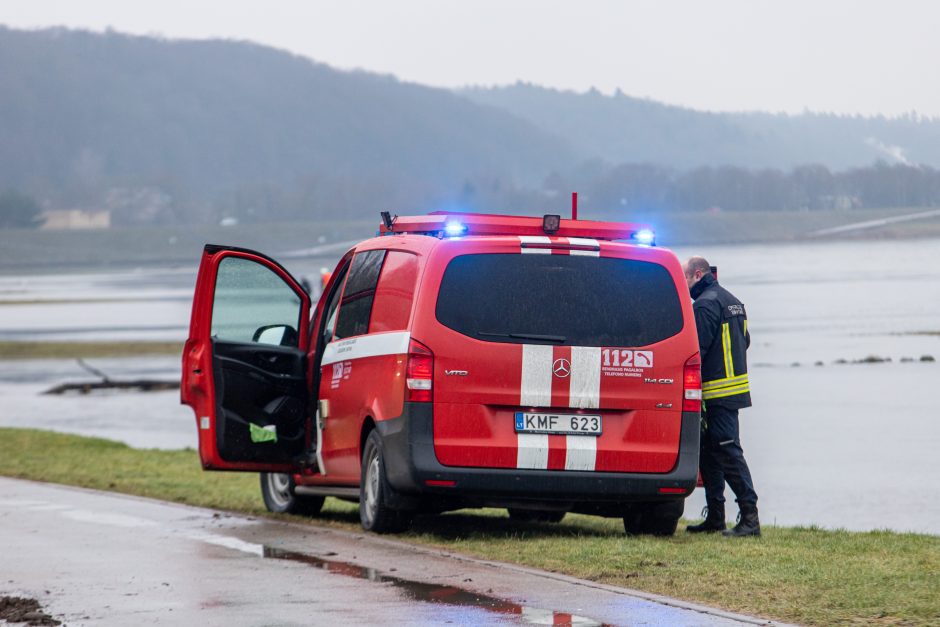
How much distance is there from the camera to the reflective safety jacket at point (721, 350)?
10852 millimetres

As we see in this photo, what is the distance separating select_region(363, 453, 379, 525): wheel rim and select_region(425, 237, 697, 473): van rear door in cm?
85

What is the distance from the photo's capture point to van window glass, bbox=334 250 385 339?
1103cm

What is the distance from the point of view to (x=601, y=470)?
33.1ft

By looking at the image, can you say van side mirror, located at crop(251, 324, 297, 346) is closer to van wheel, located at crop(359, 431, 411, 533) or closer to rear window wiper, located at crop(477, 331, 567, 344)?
van wheel, located at crop(359, 431, 411, 533)

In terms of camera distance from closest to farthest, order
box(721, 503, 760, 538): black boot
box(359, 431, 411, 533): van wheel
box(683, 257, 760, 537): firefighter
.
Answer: box(359, 431, 411, 533): van wheel → box(721, 503, 760, 538): black boot → box(683, 257, 760, 537): firefighter

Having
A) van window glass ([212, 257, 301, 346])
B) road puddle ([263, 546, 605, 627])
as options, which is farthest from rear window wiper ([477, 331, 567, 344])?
van window glass ([212, 257, 301, 346])

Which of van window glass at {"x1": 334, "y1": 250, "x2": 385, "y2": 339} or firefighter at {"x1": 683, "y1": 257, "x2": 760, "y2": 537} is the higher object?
van window glass at {"x1": 334, "y1": 250, "x2": 385, "y2": 339}

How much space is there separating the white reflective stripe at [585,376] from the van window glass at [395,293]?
3.41 feet

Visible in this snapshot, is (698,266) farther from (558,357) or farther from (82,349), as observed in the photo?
(82,349)

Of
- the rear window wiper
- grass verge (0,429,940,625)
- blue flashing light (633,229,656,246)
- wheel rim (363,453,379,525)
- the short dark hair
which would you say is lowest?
grass verge (0,429,940,625)

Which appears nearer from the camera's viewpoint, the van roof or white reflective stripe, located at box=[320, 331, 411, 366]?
white reflective stripe, located at box=[320, 331, 411, 366]

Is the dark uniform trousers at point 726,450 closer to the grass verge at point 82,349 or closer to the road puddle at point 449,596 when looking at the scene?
the road puddle at point 449,596

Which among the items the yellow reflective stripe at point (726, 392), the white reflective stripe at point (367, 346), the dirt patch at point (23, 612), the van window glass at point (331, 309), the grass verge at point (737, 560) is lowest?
the dirt patch at point (23, 612)

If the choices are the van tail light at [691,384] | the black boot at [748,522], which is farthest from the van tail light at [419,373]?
the black boot at [748,522]
